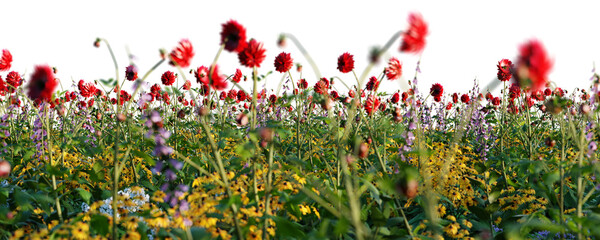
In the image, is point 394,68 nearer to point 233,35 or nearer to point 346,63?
point 346,63

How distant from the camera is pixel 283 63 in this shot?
130 inches

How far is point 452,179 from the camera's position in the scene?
3.96 meters

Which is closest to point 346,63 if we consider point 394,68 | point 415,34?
point 394,68

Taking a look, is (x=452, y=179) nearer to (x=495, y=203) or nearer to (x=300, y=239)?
(x=495, y=203)

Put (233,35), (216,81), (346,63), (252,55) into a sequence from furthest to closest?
(346,63), (216,81), (252,55), (233,35)

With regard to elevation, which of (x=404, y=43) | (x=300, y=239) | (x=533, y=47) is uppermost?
(x=404, y=43)

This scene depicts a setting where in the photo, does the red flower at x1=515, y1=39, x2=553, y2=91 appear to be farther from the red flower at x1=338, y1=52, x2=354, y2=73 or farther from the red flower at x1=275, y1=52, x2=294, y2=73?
the red flower at x1=275, y1=52, x2=294, y2=73

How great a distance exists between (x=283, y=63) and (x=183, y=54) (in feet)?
4.32

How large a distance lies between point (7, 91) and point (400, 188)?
561 cm

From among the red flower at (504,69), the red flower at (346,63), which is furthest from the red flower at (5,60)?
the red flower at (504,69)

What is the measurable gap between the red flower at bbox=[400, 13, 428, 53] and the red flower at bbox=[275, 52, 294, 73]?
1677 millimetres

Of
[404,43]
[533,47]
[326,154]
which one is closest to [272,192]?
[404,43]

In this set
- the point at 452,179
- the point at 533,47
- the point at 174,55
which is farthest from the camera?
the point at 452,179

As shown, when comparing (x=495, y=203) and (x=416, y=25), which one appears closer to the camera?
(x=416, y=25)
